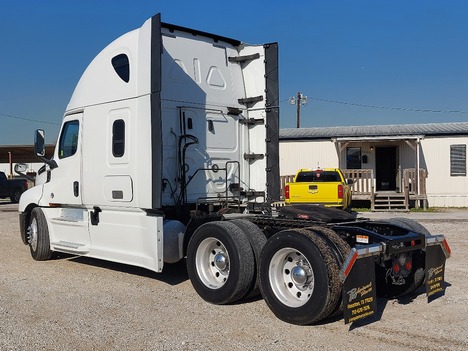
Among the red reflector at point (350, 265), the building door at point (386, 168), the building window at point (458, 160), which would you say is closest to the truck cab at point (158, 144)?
the red reflector at point (350, 265)

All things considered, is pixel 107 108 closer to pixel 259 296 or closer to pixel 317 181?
pixel 259 296

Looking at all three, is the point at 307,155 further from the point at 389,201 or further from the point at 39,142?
the point at 39,142

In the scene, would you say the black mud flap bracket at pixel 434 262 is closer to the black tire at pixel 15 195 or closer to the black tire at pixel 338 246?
the black tire at pixel 338 246

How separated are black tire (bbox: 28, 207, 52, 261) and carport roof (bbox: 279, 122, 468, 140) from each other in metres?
16.7

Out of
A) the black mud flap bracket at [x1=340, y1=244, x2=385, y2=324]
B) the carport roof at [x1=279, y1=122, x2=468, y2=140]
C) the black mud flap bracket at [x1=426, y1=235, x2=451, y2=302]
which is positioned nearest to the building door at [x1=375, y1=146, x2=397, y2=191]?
the carport roof at [x1=279, y1=122, x2=468, y2=140]

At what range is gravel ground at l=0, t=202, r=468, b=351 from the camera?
5055 millimetres

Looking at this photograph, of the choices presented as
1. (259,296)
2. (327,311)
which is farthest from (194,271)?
(327,311)

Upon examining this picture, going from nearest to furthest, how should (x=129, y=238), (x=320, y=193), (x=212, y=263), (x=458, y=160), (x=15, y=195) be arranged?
(x=212, y=263) → (x=129, y=238) → (x=320, y=193) → (x=458, y=160) → (x=15, y=195)

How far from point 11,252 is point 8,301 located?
454cm

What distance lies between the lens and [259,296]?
22.7 ft

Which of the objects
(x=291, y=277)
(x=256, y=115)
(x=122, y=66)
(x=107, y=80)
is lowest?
(x=291, y=277)

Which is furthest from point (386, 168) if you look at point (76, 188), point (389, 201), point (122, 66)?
point (122, 66)

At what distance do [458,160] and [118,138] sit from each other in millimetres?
19511

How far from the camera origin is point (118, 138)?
7.64 m
